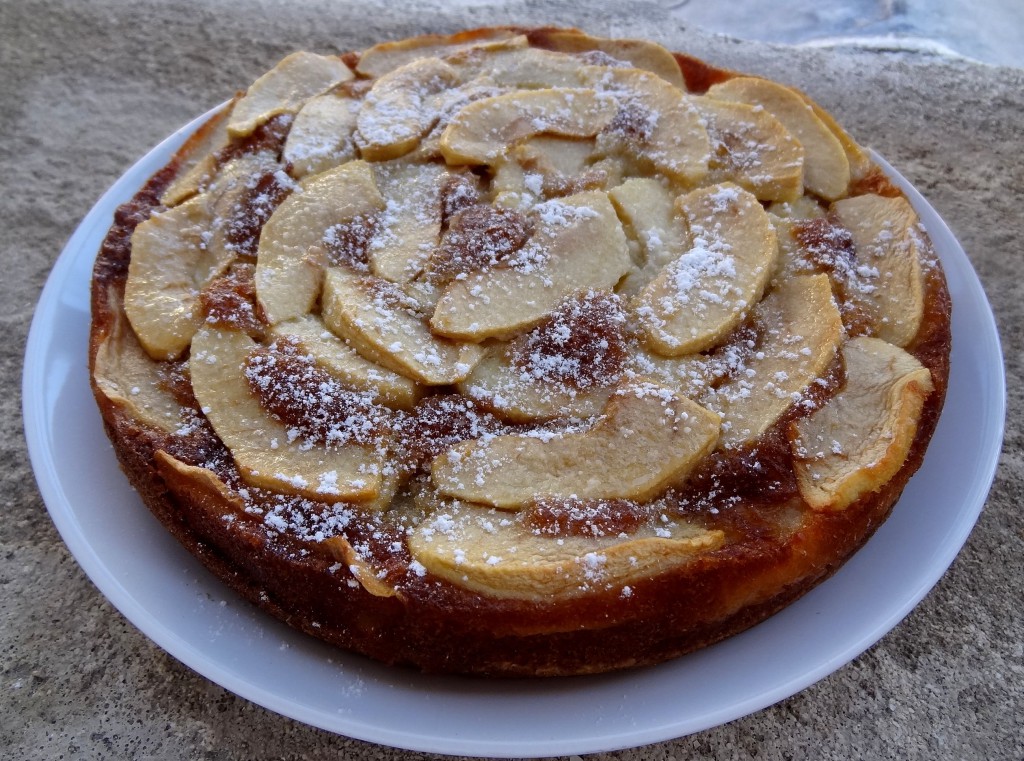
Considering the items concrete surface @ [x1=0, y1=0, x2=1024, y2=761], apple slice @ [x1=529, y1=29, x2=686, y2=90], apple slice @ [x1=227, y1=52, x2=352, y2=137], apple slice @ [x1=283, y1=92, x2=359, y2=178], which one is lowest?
concrete surface @ [x1=0, y1=0, x2=1024, y2=761]

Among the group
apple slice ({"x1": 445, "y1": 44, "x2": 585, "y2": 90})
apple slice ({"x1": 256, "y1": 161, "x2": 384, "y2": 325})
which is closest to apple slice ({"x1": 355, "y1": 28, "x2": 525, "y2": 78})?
apple slice ({"x1": 445, "y1": 44, "x2": 585, "y2": 90})

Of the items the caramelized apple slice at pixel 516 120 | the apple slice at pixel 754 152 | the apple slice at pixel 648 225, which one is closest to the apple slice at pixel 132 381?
the caramelized apple slice at pixel 516 120

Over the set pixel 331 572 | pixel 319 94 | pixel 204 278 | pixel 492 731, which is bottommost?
pixel 492 731

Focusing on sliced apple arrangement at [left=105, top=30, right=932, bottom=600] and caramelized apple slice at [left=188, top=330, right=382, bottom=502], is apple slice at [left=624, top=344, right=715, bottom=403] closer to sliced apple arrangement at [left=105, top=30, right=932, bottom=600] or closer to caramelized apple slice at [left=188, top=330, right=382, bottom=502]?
sliced apple arrangement at [left=105, top=30, right=932, bottom=600]

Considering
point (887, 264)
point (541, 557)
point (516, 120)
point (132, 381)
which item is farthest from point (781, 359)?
point (132, 381)

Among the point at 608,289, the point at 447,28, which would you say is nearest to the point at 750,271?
the point at 608,289

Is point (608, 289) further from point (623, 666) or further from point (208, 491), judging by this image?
point (208, 491)
